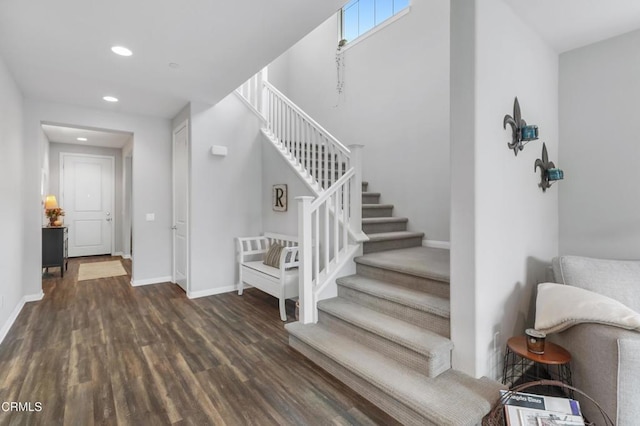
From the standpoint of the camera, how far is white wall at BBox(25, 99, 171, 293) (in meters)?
4.51

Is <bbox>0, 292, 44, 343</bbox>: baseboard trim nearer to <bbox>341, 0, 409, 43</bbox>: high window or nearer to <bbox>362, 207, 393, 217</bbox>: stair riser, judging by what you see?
<bbox>362, 207, 393, 217</bbox>: stair riser

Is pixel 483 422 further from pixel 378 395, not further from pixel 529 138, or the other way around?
pixel 529 138

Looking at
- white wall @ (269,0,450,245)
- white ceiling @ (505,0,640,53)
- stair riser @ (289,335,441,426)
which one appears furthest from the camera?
white wall @ (269,0,450,245)

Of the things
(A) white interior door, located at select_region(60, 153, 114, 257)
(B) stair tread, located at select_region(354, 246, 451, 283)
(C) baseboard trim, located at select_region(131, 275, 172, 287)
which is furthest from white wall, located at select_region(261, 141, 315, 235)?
(A) white interior door, located at select_region(60, 153, 114, 257)

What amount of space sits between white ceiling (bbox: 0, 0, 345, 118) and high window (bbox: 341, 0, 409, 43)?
2216 mm

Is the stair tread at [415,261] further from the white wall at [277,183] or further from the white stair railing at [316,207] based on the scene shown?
the white wall at [277,183]

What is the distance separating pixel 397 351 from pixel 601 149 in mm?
2262

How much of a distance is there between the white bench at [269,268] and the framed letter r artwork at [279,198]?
370 millimetres

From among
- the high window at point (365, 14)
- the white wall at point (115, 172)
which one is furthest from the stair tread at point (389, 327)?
the white wall at point (115, 172)

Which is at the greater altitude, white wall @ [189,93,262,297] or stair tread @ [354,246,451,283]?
white wall @ [189,93,262,297]

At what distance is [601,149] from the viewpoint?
2555mm

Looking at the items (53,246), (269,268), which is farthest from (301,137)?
(53,246)

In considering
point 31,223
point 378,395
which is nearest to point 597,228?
point 378,395

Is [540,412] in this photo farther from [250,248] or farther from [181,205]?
[181,205]
